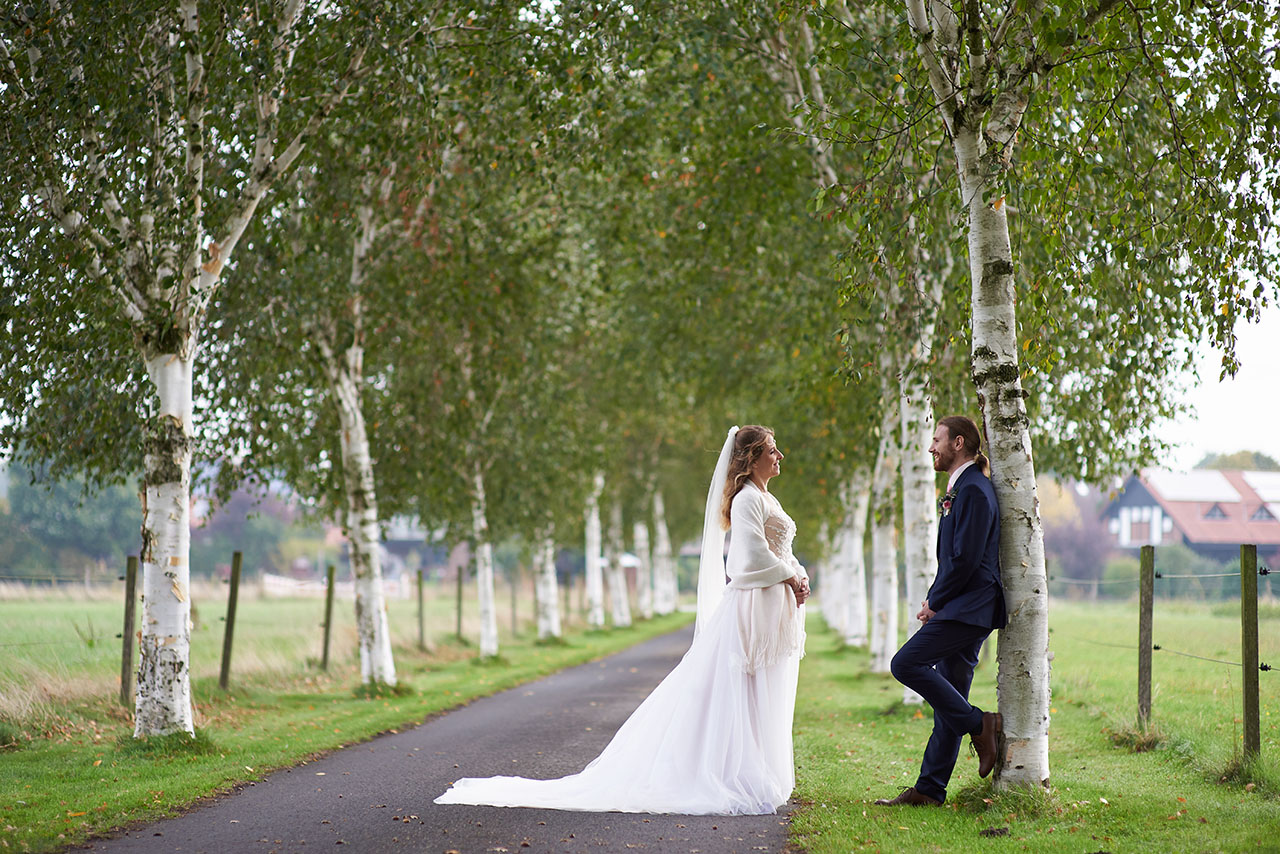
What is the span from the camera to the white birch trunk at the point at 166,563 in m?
9.70

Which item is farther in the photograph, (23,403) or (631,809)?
(23,403)

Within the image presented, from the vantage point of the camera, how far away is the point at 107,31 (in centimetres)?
860

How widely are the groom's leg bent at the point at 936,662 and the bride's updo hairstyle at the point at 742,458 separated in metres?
1.73

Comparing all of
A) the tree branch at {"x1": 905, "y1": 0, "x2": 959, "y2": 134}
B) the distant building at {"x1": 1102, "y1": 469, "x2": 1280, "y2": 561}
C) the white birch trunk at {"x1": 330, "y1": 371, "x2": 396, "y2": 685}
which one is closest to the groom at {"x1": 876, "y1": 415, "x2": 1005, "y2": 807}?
the tree branch at {"x1": 905, "y1": 0, "x2": 959, "y2": 134}

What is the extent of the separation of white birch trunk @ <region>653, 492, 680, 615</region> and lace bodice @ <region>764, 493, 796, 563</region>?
3311 cm

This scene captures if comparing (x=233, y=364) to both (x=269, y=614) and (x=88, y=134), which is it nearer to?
(x=88, y=134)

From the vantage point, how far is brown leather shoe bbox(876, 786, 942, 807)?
6766 millimetres

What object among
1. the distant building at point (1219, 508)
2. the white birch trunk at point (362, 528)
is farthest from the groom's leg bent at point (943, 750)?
the distant building at point (1219, 508)

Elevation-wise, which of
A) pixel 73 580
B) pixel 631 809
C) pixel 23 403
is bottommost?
pixel 631 809

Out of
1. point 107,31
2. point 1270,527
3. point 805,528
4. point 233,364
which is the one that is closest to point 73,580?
point 233,364

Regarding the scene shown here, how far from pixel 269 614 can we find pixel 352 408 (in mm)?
20795

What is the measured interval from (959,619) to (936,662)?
1.16ft

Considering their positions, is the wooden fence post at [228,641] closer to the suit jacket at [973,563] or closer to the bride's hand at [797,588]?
the bride's hand at [797,588]

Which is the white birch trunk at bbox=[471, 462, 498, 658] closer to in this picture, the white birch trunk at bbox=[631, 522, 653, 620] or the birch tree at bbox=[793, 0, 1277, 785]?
the white birch trunk at bbox=[631, 522, 653, 620]
